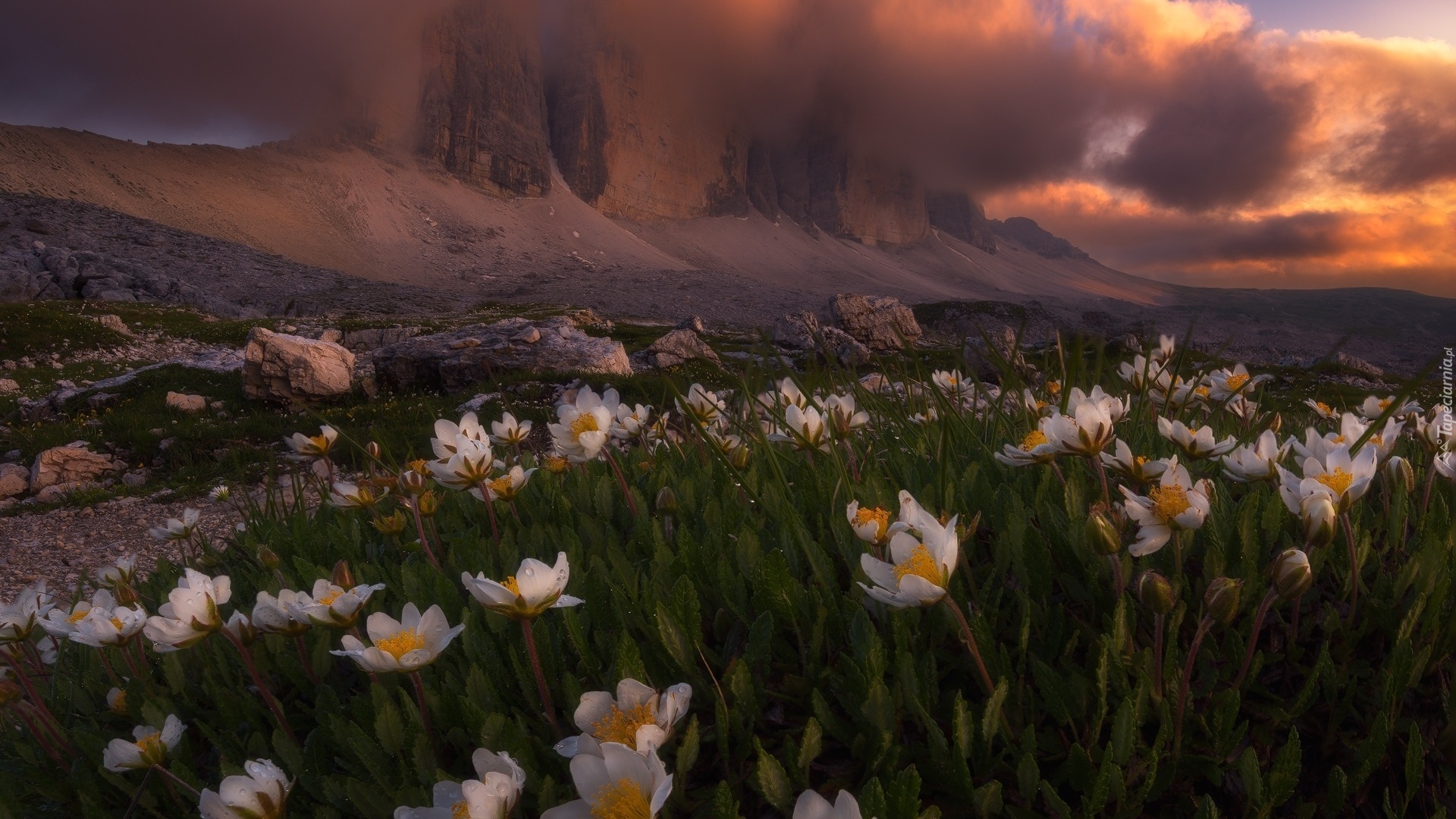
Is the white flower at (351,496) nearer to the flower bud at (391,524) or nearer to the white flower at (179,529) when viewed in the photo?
the flower bud at (391,524)

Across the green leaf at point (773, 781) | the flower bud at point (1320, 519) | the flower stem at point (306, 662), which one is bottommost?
the flower stem at point (306, 662)

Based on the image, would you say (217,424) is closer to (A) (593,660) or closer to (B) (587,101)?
(A) (593,660)

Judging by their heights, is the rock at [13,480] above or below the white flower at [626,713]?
below

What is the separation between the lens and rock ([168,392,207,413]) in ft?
45.1

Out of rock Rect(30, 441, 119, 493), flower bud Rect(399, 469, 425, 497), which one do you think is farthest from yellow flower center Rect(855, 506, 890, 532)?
rock Rect(30, 441, 119, 493)

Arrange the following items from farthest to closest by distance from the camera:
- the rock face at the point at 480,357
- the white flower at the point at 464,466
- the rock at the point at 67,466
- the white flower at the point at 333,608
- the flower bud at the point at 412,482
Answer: the rock face at the point at 480,357 → the rock at the point at 67,466 → the flower bud at the point at 412,482 → the white flower at the point at 464,466 → the white flower at the point at 333,608

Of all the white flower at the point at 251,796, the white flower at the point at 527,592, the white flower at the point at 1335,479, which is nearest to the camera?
the white flower at the point at 251,796

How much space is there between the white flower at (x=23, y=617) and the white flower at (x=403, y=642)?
155 centimetres

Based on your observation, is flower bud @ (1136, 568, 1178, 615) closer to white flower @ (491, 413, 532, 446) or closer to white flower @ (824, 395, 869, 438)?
white flower @ (824, 395, 869, 438)

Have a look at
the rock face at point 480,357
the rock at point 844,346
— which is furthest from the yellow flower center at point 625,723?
the rock at point 844,346

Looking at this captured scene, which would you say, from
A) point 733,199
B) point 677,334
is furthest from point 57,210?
point 733,199

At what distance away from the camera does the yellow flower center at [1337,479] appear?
1832 mm

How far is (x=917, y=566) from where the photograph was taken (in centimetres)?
150

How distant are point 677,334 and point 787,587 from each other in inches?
811
